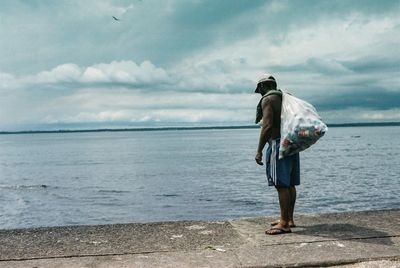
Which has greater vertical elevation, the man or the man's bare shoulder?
the man's bare shoulder

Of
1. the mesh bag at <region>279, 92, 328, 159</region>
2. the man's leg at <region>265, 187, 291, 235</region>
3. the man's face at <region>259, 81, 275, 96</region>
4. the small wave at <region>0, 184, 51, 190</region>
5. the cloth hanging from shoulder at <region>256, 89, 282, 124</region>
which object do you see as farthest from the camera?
the small wave at <region>0, 184, 51, 190</region>

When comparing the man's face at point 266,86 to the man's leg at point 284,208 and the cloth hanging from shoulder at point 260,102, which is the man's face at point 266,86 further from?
the man's leg at point 284,208

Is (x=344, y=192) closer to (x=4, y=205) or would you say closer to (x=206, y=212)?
(x=206, y=212)

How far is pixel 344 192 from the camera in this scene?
22.6 m

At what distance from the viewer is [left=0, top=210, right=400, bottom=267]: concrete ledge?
448 centimetres

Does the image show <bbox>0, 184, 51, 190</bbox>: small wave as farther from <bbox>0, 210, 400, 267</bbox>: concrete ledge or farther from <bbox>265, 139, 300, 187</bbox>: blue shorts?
<bbox>265, 139, 300, 187</bbox>: blue shorts

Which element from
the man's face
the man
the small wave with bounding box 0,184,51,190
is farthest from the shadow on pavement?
the small wave with bounding box 0,184,51,190

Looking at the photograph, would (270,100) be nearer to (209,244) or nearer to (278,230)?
(278,230)

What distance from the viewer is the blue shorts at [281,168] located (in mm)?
5508

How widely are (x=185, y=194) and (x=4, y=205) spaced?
30.5 ft

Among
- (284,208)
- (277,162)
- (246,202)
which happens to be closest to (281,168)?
(277,162)

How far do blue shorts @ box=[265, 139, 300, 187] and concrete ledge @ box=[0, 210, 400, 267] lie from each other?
2.16 ft

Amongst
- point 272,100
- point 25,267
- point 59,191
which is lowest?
point 59,191

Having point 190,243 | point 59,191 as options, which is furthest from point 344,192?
point 190,243
